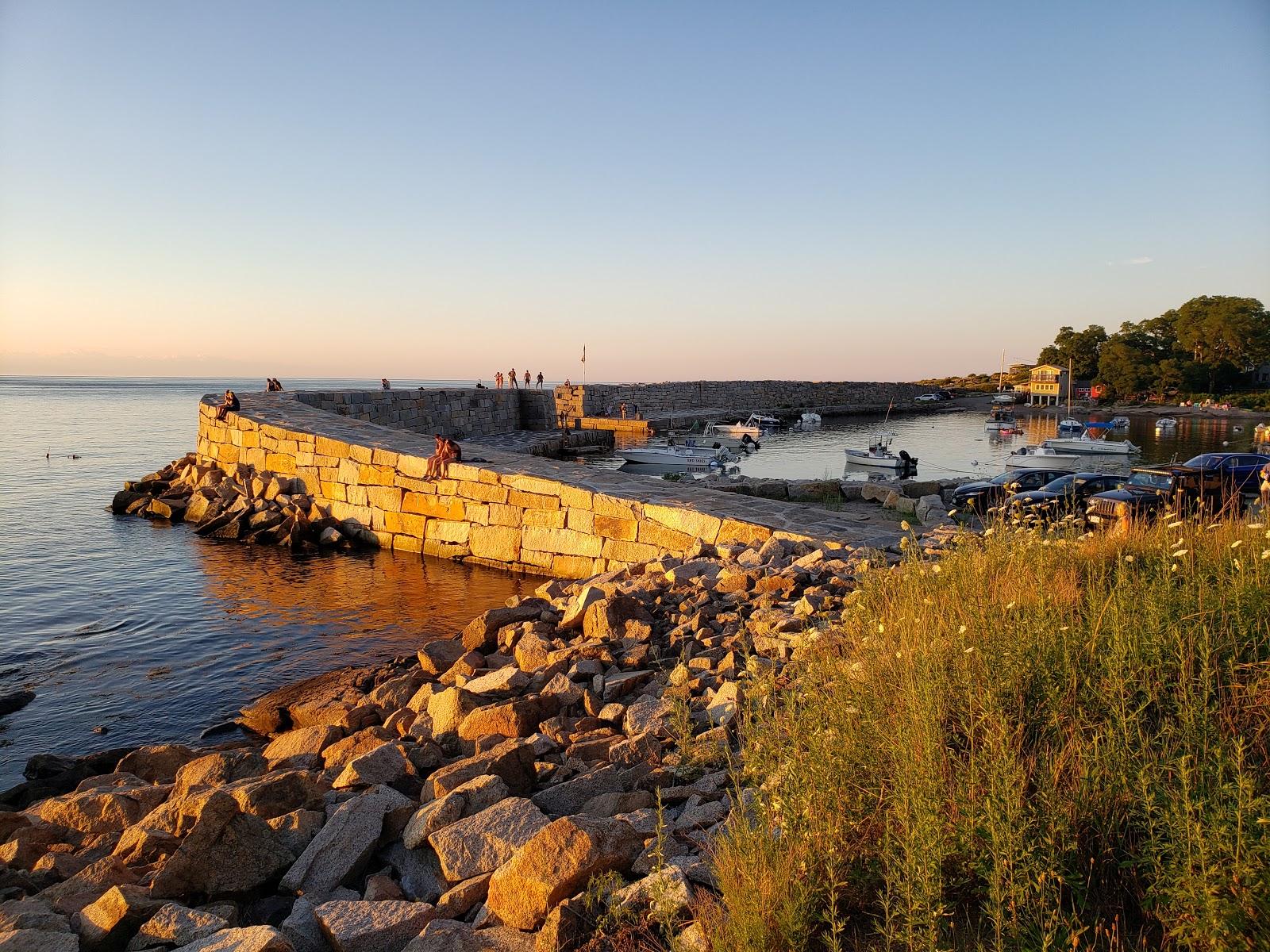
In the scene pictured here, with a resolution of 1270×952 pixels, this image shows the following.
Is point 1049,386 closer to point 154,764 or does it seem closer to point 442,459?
point 442,459

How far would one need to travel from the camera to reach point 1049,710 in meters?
3.06

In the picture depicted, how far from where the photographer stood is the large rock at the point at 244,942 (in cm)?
276

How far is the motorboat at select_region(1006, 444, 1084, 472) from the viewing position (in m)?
29.7

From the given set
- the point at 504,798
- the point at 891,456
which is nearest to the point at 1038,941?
the point at 504,798

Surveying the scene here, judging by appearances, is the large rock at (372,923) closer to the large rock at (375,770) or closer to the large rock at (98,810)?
the large rock at (375,770)

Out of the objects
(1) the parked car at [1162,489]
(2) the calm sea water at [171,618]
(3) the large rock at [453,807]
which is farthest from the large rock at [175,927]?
(1) the parked car at [1162,489]

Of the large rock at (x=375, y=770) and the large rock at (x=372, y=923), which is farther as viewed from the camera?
the large rock at (x=375, y=770)

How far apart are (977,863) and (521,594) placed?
888 centimetres

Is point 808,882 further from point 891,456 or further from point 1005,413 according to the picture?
point 1005,413

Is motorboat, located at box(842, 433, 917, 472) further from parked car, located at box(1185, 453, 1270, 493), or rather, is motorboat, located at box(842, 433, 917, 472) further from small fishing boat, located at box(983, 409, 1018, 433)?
small fishing boat, located at box(983, 409, 1018, 433)

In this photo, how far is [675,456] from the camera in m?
29.0

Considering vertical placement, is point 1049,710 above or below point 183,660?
above

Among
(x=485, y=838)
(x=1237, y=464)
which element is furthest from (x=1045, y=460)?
(x=485, y=838)

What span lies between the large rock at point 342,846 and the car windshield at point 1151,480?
41.4 ft
